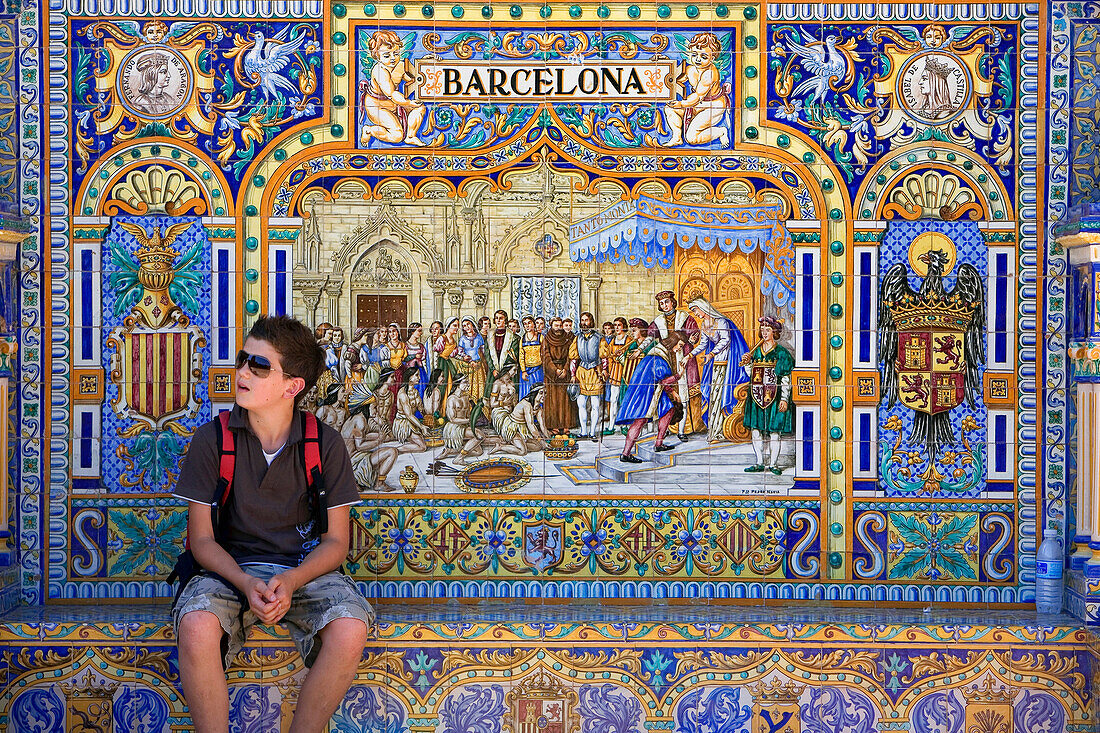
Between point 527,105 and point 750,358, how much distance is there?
1.66m

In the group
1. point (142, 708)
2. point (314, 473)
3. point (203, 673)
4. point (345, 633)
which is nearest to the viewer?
point (203, 673)

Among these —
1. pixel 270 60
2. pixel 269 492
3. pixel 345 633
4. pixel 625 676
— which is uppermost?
pixel 270 60

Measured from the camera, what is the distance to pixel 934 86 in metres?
4.93

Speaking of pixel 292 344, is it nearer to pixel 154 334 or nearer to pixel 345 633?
pixel 154 334

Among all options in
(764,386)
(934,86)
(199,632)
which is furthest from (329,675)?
(934,86)

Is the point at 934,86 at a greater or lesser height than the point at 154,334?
greater

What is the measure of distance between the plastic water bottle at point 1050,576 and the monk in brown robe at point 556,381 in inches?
92.9

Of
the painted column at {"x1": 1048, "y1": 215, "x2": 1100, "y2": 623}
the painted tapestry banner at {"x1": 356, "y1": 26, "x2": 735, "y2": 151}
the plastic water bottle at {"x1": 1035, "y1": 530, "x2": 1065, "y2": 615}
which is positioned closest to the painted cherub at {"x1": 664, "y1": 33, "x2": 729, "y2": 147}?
the painted tapestry banner at {"x1": 356, "y1": 26, "x2": 735, "y2": 151}

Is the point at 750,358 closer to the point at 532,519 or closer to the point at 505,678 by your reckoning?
the point at 532,519

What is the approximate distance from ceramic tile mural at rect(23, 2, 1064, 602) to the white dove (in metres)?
0.02

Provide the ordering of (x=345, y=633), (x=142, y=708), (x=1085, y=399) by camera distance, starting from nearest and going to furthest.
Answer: (x=345, y=633) → (x=142, y=708) → (x=1085, y=399)

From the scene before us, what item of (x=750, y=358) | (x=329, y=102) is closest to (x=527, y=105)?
(x=329, y=102)

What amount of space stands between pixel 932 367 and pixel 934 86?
1374 mm

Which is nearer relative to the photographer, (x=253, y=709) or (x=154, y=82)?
(x=253, y=709)
